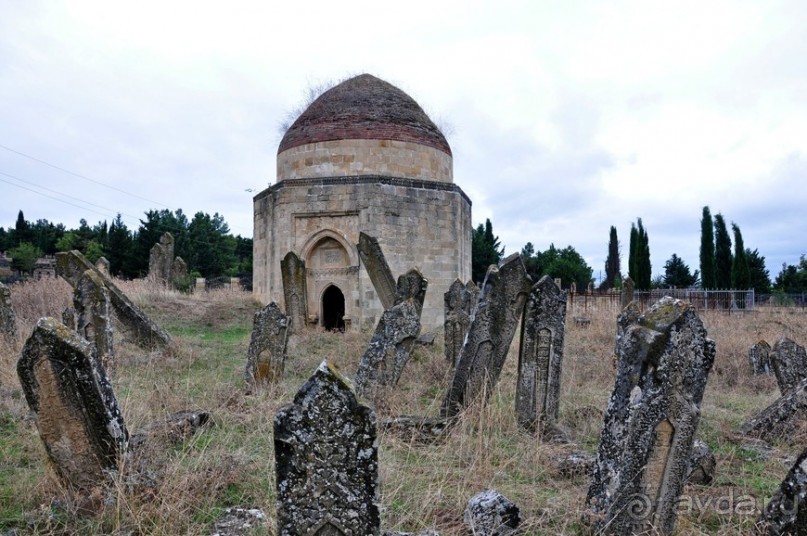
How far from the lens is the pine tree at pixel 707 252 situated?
102 feet

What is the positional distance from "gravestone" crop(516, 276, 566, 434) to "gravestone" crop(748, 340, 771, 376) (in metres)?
5.12

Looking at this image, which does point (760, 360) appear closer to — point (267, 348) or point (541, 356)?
point (541, 356)

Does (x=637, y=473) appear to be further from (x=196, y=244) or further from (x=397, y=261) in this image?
(x=196, y=244)

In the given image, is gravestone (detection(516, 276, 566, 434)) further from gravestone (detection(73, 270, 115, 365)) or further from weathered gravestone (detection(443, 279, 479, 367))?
gravestone (detection(73, 270, 115, 365))

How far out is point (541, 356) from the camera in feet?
18.7

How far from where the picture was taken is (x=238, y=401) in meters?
6.34

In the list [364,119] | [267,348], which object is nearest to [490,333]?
[267,348]

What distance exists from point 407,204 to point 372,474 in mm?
13717

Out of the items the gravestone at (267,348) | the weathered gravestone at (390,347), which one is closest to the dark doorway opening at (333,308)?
the gravestone at (267,348)

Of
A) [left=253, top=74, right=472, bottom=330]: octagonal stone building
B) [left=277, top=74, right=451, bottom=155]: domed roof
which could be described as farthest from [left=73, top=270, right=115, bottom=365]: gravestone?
[left=277, top=74, right=451, bottom=155]: domed roof

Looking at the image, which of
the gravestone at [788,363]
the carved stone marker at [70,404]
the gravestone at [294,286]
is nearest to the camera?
the carved stone marker at [70,404]

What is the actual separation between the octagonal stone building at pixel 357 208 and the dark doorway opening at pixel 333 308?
322 millimetres

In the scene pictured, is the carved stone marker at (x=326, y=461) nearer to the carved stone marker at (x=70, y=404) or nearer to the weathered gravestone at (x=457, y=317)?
the carved stone marker at (x=70, y=404)

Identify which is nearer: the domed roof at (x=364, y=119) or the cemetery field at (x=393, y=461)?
the cemetery field at (x=393, y=461)
